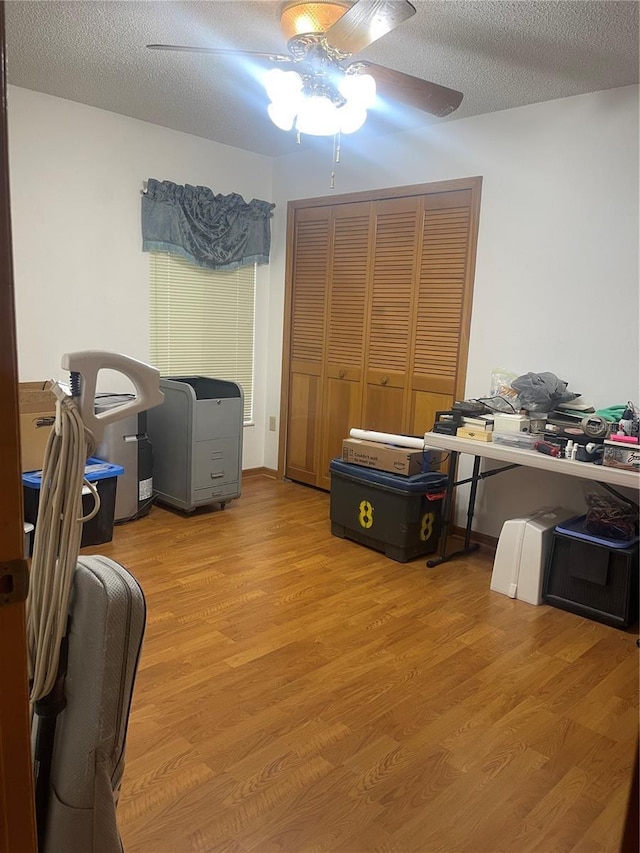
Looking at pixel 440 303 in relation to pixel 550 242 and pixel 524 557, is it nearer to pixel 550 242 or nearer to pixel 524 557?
pixel 550 242

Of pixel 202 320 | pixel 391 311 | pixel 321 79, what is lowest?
pixel 202 320

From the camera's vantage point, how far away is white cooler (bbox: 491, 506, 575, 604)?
3018 mm

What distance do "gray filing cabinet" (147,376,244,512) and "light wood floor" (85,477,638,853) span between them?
71 centimetres

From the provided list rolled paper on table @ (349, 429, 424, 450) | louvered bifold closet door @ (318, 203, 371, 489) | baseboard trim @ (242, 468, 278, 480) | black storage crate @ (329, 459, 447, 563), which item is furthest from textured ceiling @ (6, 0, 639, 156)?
baseboard trim @ (242, 468, 278, 480)

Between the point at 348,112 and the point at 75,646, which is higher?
the point at 348,112

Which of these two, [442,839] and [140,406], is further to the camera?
[442,839]

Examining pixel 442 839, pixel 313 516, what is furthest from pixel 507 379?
pixel 442 839

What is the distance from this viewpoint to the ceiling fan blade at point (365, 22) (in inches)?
73.4

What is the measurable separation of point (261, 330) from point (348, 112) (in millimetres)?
2708

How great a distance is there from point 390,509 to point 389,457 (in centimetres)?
29

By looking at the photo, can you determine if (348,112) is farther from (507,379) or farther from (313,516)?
(313,516)

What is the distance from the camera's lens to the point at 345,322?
4438 millimetres

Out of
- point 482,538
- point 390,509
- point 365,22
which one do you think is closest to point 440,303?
point 390,509

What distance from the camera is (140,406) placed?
125 cm
